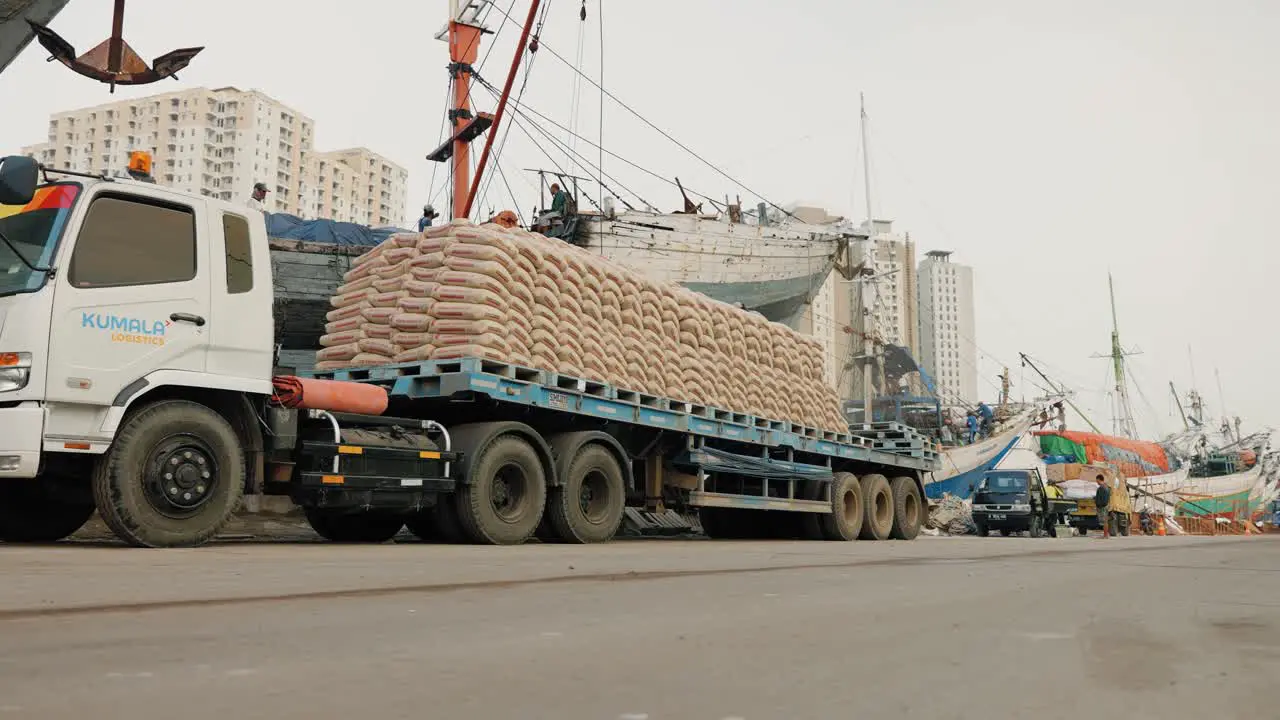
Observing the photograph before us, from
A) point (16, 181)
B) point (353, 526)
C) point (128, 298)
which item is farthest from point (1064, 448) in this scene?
point (16, 181)

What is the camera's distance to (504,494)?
9.63 meters

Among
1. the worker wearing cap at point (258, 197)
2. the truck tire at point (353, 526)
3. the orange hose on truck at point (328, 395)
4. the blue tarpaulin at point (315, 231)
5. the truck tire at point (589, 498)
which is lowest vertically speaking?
the truck tire at point (353, 526)

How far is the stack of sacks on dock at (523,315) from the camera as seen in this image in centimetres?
934

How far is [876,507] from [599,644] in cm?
1333

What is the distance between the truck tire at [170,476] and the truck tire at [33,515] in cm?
123

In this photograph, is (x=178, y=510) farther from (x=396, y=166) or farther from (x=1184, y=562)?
(x=396, y=166)

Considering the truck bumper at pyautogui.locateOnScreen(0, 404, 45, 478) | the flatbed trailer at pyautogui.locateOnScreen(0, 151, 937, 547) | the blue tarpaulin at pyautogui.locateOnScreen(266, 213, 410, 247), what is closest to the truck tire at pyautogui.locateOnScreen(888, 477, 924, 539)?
the flatbed trailer at pyautogui.locateOnScreen(0, 151, 937, 547)

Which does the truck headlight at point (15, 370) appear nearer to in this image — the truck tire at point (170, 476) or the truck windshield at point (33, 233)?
the truck windshield at point (33, 233)

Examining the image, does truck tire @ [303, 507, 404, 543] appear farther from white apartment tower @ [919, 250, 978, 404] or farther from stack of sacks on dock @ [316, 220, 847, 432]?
white apartment tower @ [919, 250, 978, 404]

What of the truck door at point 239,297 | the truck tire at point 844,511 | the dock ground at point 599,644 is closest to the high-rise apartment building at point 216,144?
the truck tire at point 844,511

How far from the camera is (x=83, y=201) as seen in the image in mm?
7047

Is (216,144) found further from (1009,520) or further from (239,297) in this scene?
→ (239,297)

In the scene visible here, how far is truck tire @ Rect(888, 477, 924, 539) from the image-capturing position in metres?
16.6

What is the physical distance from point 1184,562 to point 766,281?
27922 mm
